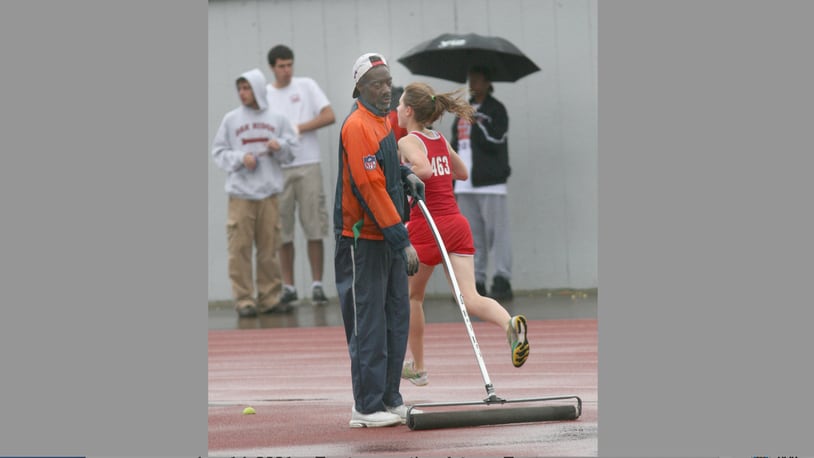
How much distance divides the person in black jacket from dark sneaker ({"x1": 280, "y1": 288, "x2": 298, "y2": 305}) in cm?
193

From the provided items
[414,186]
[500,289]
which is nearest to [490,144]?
[500,289]

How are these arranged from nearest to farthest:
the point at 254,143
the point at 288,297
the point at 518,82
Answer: the point at 254,143, the point at 288,297, the point at 518,82

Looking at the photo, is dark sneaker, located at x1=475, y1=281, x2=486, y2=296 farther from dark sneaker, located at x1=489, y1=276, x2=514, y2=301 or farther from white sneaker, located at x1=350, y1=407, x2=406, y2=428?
white sneaker, located at x1=350, y1=407, x2=406, y2=428

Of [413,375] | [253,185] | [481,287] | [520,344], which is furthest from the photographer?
[481,287]

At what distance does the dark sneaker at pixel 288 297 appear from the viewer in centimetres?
1542

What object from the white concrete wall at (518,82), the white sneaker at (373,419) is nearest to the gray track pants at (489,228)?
the white concrete wall at (518,82)

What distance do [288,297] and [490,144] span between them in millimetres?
2626

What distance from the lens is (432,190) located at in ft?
28.7

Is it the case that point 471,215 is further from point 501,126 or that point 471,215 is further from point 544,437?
point 544,437

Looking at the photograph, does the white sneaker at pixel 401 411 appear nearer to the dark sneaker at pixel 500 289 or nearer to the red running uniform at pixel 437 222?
the red running uniform at pixel 437 222

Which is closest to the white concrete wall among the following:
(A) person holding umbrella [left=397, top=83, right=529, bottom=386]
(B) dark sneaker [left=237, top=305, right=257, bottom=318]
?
(B) dark sneaker [left=237, top=305, right=257, bottom=318]

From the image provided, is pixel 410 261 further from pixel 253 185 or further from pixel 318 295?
pixel 318 295

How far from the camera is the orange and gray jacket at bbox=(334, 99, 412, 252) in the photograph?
7.11 metres

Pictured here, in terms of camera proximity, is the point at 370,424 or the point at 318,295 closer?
the point at 370,424
